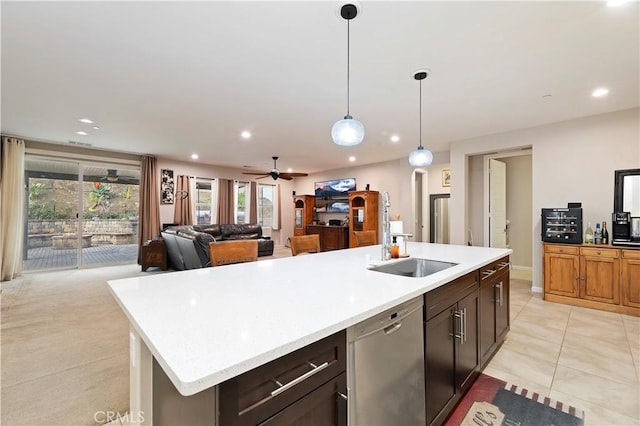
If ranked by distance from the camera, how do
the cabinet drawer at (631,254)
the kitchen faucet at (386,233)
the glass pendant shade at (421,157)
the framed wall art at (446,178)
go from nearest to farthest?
the kitchen faucet at (386,233) < the glass pendant shade at (421,157) < the cabinet drawer at (631,254) < the framed wall art at (446,178)

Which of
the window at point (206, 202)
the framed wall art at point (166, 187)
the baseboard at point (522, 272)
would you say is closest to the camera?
the baseboard at point (522, 272)

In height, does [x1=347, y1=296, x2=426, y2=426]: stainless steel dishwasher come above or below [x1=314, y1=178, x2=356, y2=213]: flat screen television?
below

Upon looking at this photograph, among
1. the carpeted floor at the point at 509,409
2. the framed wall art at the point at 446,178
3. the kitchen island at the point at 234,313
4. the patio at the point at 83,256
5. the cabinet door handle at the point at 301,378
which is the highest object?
the framed wall art at the point at 446,178

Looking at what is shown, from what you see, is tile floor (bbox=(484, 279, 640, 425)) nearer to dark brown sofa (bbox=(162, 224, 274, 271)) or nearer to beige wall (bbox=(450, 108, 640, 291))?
beige wall (bbox=(450, 108, 640, 291))

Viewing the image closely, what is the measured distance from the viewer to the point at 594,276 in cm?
352

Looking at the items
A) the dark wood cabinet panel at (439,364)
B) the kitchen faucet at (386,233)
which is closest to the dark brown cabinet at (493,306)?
the dark wood cabinet panel at (439,364)

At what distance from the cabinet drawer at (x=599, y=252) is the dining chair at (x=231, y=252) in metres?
4.17

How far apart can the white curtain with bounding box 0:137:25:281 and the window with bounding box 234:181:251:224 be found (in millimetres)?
4585

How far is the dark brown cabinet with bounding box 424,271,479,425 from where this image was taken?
1.47 m

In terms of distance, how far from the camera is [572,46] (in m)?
2.26

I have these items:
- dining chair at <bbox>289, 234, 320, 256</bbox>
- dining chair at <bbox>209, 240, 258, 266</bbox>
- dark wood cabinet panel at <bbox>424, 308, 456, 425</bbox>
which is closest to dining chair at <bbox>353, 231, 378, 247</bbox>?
dining chair at <bbox>289, 234, 320, 256</bbox>

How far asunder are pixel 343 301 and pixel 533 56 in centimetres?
276

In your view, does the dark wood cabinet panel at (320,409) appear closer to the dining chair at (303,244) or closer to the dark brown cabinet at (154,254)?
the dining chair at (303,244)

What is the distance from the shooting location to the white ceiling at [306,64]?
6.28 ft
